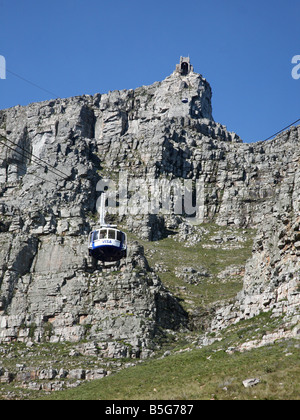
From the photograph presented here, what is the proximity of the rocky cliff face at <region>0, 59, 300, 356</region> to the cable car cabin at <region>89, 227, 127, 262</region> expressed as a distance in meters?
7.74

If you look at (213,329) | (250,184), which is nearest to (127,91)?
(250,184)

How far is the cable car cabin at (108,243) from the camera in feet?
251

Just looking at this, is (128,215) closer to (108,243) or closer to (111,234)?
(111,234)

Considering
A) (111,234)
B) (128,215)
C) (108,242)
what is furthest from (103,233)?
(128,215)

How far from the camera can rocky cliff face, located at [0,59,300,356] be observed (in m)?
70.4

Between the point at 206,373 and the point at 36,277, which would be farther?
the point at 36,277

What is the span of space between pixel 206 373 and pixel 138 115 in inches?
5428

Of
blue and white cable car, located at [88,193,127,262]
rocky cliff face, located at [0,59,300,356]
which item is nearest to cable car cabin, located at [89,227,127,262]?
blue and white cable car, located at [88,193,127,262]

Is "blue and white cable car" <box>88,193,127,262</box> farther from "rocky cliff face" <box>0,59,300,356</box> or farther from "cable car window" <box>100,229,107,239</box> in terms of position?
"rocky cliff face" <box>0,59,300,356</box>

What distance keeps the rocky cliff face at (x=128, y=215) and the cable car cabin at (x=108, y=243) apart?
7.74 m

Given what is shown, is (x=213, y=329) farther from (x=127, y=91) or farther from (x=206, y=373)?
(x=127, y=91)

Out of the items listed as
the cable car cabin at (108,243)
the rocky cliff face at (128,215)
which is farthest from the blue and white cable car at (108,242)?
the rocky cliff face at (128,215)

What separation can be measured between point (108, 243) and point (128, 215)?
56953 millimetres
